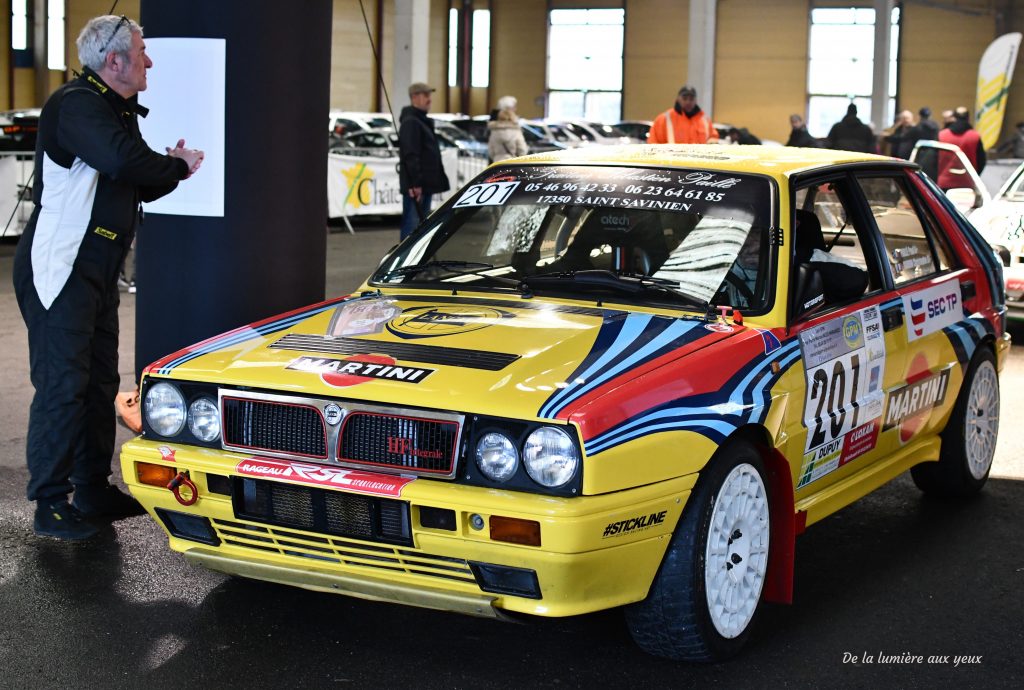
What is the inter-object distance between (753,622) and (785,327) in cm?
92

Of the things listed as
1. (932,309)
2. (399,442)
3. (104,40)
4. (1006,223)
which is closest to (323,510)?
(399,442)

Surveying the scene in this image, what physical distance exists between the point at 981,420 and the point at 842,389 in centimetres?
159

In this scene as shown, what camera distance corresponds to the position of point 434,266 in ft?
16.0

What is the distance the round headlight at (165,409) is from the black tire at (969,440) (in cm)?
316

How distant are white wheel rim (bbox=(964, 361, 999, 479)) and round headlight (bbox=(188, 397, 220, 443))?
3.17 metres

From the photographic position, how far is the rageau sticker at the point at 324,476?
3.51 meters

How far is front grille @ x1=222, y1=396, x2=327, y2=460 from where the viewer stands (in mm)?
3703

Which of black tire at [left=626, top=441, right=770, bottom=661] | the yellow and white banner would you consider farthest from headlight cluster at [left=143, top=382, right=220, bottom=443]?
the yellow and white banner

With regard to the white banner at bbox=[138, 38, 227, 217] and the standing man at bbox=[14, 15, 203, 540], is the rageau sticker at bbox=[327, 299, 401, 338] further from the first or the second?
the white banner at bbox=[138, 38, 227, 217]

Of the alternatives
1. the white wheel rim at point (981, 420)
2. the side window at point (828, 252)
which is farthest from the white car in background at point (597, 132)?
the side window at point (828, 252)

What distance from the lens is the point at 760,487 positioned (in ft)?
13.1

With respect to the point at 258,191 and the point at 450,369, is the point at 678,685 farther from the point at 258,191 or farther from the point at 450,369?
the point at 258,191

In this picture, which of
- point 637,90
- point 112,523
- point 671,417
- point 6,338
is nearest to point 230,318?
point 112,523

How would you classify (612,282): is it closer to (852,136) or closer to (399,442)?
(399,442)
